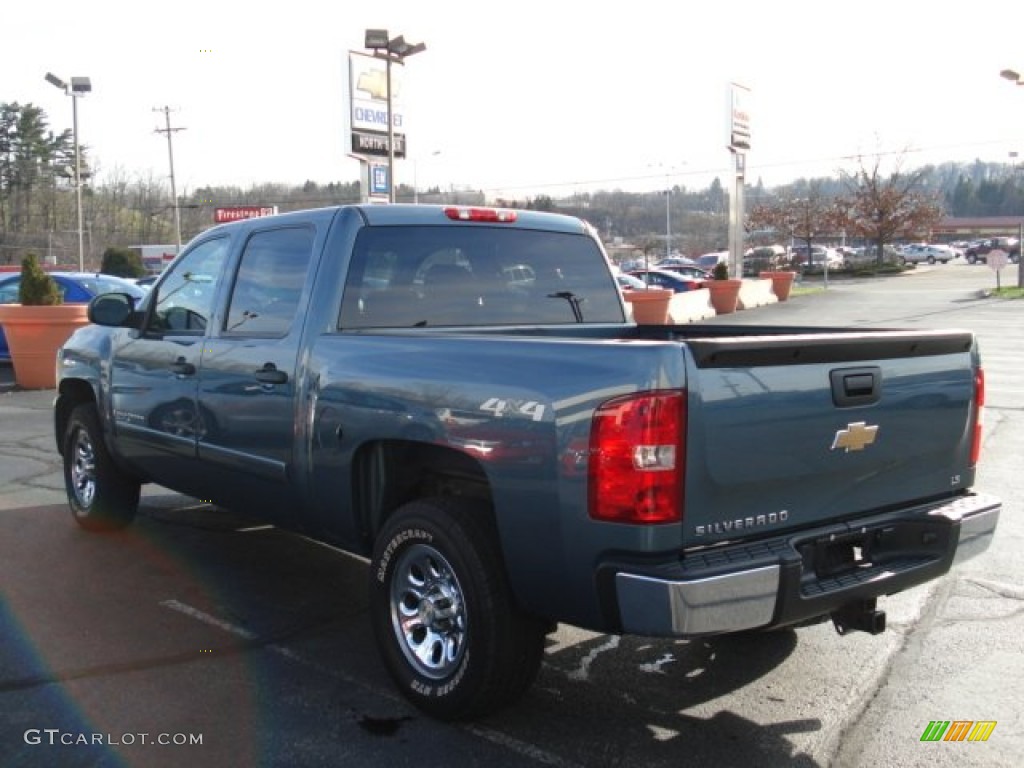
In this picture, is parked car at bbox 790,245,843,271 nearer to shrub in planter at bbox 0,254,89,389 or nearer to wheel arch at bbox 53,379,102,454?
shrub in planter at bbox 0,254,89,389

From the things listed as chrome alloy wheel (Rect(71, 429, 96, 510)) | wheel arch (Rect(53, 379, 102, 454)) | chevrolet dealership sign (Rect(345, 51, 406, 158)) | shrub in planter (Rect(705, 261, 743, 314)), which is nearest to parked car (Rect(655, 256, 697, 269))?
shrub in planter (Rect(705, 261, 743, 314))

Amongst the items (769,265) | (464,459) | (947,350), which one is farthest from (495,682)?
(769,265)

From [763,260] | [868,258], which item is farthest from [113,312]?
[868,258]

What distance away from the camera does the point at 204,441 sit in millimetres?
5051

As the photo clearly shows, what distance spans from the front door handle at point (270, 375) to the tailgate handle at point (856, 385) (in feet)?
7.65

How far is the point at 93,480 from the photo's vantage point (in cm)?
645

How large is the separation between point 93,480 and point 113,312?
1.34m

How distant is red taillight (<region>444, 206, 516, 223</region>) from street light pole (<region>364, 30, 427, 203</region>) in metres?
16.4

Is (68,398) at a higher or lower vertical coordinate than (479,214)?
lower

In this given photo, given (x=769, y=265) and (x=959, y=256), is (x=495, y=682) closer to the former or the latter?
(x=769, y=265)

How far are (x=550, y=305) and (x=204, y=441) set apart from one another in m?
1.89

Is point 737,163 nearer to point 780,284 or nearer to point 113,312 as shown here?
point 780,284

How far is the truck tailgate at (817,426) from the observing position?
3086 millimetres

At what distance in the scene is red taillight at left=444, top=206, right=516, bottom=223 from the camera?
4.91 meters
